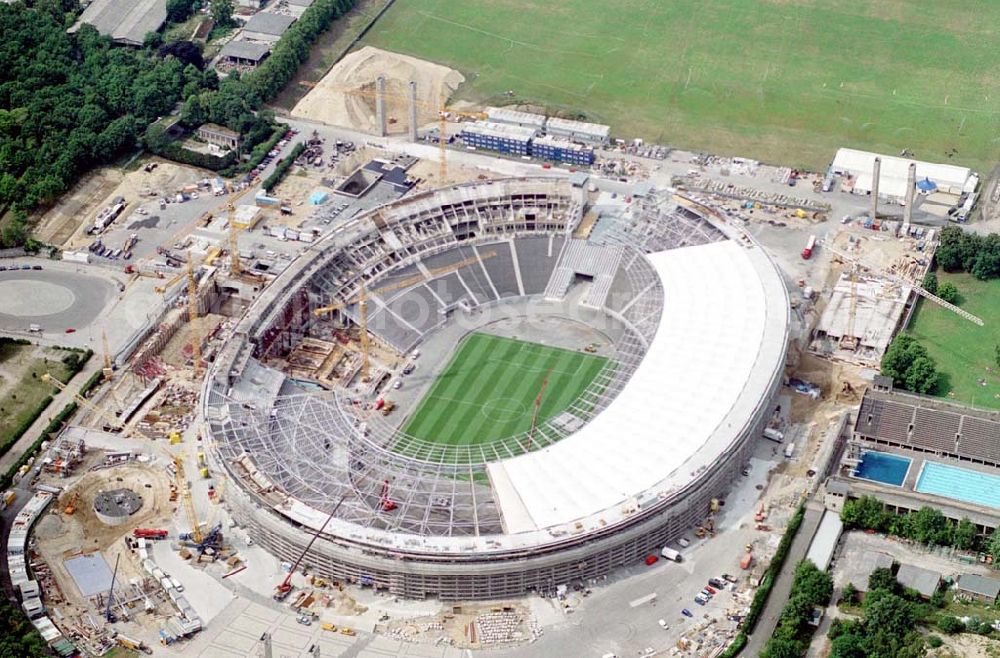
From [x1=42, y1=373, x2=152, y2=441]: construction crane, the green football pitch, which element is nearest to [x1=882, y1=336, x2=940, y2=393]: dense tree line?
the green football pitch

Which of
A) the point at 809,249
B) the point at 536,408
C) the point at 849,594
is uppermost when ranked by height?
the point at 809,249

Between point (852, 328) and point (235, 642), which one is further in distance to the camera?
point (852, 328)

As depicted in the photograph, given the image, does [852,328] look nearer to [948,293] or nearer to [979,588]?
[948,293]

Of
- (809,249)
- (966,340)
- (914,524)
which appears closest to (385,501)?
(914,524)

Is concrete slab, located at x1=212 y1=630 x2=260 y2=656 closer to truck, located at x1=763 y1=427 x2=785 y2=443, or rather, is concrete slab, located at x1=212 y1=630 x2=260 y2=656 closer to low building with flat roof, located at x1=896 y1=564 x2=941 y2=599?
truck, located at x1=763 y1=427 x2=785 y2=443

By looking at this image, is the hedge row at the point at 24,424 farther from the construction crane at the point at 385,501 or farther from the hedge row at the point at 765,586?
the hedge row at the point at 765,586

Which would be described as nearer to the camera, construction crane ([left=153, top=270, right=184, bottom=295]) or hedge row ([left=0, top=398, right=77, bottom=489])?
hedge row ([left=0, top=398, right=77, bottom=489])
